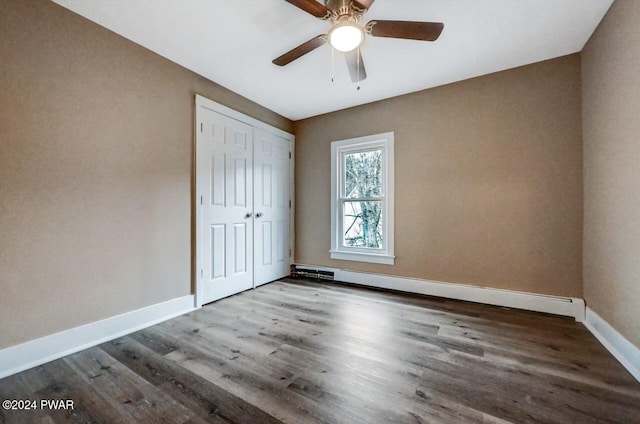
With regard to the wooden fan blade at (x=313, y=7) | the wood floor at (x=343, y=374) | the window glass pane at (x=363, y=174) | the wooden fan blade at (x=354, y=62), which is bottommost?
the wood floor at (x=343, y=374)

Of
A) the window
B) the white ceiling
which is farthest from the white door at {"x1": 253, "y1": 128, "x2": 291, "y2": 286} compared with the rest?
the white ceiling

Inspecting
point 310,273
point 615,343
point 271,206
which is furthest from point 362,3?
point 310,273

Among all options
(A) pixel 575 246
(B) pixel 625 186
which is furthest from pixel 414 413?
(A) pixel 575 246

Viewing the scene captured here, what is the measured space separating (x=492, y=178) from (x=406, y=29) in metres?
1.93

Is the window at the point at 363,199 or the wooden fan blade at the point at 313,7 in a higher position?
the wooden fan blade at the point at 313,7

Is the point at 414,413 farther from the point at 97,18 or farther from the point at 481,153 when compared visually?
the point at 97,18

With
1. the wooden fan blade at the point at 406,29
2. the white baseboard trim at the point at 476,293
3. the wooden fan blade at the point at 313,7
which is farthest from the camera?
the white baseboard trim at the point at 476,293

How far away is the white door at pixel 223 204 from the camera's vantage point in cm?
283

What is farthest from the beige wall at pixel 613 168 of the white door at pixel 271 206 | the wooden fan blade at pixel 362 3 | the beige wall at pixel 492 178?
the white door at pixel 271 206

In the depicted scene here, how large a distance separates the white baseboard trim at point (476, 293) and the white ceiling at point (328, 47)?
2.39 meters

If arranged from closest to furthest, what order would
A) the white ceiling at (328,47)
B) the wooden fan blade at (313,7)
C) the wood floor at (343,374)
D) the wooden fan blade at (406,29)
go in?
the wood floor at (343,374) → the wooden fan blade at (313,7) → the wooden fan blade at (406,29) → the white ceiling at (328,47)

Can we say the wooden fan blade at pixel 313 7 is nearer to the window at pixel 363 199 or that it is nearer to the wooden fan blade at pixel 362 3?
the wooden fan blade at pixel 362 3

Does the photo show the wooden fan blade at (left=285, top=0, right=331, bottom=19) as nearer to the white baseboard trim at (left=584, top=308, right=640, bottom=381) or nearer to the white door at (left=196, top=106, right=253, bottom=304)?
the white door at (left=196, top=106, right=253, bottom=304)

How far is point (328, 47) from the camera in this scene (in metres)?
2.35
